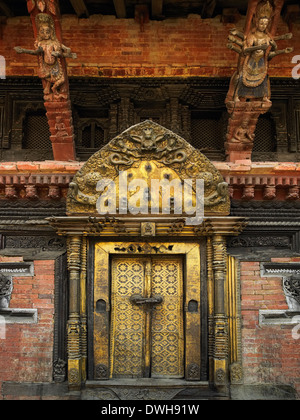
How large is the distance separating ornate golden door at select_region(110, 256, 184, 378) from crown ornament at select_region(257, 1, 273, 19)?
3.25m

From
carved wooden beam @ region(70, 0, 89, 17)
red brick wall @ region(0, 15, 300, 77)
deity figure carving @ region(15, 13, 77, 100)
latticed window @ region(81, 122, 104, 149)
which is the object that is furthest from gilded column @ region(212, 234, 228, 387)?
carved wooden beam @ region(70, 0, 89, 17)

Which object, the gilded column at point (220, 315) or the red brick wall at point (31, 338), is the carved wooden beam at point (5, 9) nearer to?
the red brick wall at point (31, 338)

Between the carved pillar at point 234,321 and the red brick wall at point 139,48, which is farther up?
the red brick wall at point 139,48

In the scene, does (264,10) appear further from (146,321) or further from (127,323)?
(127,323)

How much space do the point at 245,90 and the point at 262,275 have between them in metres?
2.32

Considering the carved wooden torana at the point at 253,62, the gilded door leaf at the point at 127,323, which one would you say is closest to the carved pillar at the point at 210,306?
the gilded door leaf at the point at 127,323

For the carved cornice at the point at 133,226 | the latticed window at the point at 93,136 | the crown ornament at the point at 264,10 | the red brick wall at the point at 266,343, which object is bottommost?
the red brick wall at the point at 266,343

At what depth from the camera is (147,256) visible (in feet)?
16.5

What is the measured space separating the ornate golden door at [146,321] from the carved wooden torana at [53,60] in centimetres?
202

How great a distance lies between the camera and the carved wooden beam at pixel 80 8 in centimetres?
599

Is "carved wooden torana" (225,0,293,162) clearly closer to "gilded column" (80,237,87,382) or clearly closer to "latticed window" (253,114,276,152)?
"latticed window" (253,114,276,152)

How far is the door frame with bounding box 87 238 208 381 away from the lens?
480cm

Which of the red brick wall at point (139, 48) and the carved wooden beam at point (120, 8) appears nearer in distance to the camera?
the carved wooden beam at point (120, 8)
